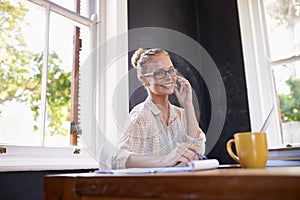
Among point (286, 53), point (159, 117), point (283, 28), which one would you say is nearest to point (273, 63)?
point (286, 53)

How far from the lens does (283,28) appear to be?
1.73 metres

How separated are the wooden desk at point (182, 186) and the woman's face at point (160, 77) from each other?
0.47 meters

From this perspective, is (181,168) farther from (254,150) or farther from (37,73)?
(37,73)

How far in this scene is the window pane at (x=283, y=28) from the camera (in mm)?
1701

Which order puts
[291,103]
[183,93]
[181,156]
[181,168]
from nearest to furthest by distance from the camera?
1. [181,168]
2. [181,156]
3. [183,93]
4. [291,103]

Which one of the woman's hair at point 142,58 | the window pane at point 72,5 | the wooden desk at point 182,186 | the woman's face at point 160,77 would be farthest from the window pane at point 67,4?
the wooden desk at point 182,186

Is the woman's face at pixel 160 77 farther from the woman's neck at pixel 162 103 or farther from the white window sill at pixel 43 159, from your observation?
the white window sill at pixel 43 159

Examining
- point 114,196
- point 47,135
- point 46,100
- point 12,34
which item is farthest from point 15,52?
Result: point 114,196

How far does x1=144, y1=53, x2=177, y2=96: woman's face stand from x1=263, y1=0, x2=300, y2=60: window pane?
1022 mm

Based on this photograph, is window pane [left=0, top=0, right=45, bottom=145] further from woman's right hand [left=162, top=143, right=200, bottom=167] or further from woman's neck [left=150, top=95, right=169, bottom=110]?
woman's right hand [left=162, top=143, right=200, bottom=167]

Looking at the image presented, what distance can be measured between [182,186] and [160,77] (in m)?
0.55

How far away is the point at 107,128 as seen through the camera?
0.98 metres

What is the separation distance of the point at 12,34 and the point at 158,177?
99 centimetres

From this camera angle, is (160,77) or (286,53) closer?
(160,77)
